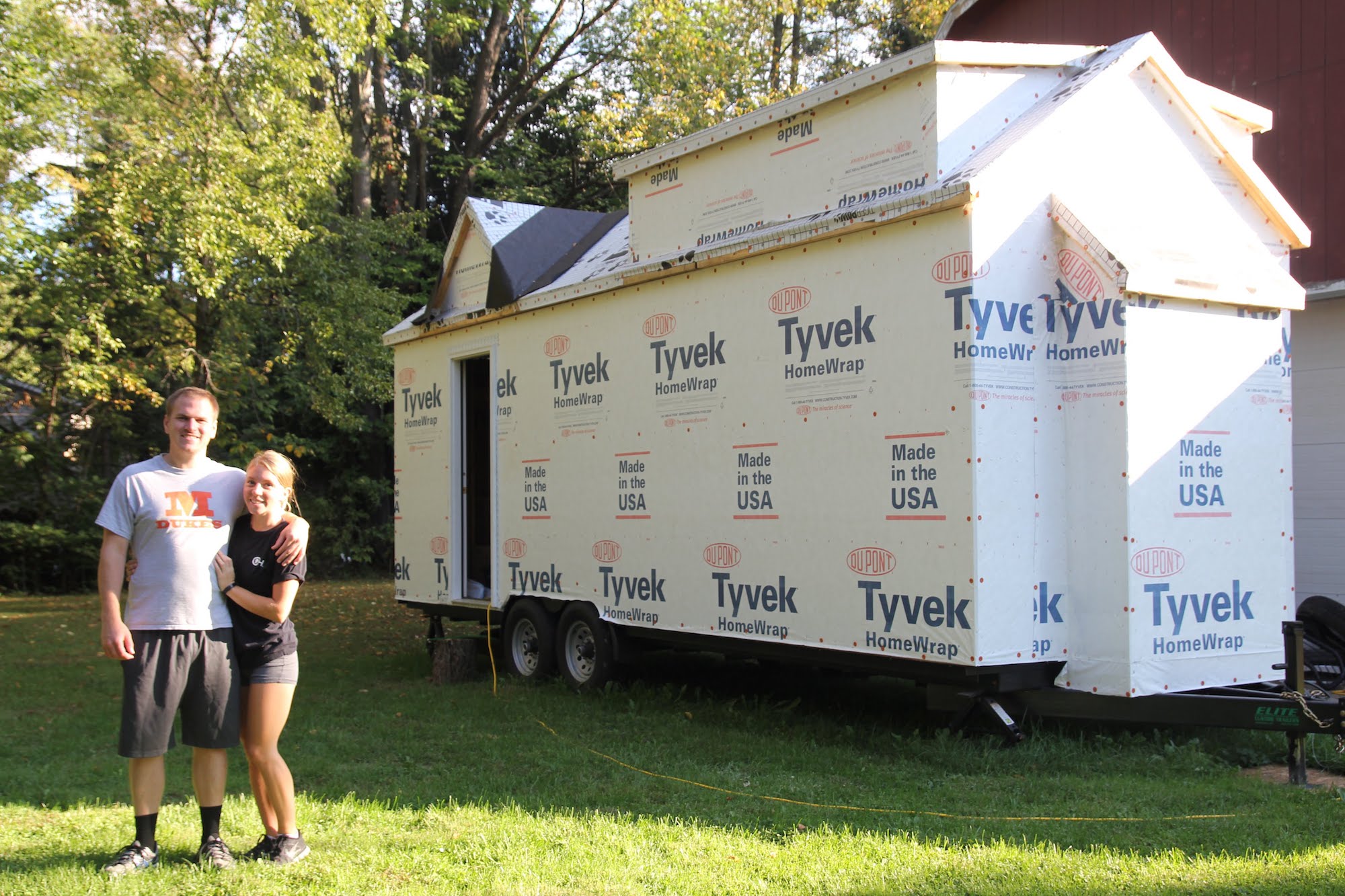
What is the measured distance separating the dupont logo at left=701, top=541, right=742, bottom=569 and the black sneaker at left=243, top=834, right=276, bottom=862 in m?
3.75

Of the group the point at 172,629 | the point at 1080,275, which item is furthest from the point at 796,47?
the point at 172,629

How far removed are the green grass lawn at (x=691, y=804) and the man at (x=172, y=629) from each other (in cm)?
35

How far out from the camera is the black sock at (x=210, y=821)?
4.89 meters

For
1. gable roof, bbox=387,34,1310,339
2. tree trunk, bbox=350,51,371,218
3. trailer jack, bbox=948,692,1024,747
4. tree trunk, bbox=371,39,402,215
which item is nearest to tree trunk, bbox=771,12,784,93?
tree trunk, bbox=371,39,402,215

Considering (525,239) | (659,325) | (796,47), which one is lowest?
(659,325)

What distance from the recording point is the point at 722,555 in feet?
26.3

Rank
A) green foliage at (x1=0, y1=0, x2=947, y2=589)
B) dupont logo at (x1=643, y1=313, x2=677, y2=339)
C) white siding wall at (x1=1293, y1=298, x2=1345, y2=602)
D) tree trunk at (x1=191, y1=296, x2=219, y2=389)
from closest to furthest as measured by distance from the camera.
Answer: dupont logo at (x1=643, y1=313, x2=677, y2=339)
white siding wall at (x1=1293, y1=298, x2=1345, y2=602)
green foliage at (x1=0, y1=0, x2=947, y2=589)
tree trunk at (x1=191, y1=296, x2=219, y2=389)

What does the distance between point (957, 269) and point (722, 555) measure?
2632 millimetres

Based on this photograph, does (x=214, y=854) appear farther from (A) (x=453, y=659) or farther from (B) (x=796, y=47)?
(B) (x=796, y=47)

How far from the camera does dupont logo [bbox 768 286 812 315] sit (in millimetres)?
7426

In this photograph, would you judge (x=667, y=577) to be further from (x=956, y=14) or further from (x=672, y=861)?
(x=956, y=14)

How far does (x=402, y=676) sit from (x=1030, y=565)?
6.39 meters

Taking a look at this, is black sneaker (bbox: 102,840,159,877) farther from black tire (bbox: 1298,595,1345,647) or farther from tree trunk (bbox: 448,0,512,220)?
tree trunk (bbox: 448,0,512,220)

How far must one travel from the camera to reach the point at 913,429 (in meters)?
6.67
